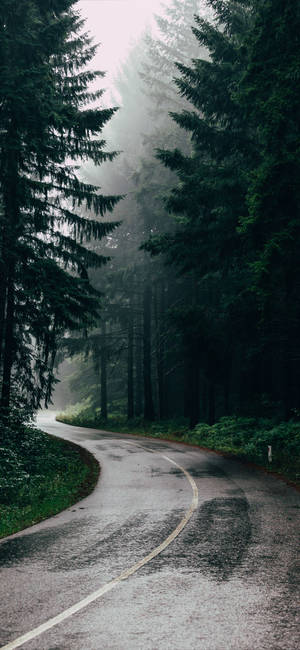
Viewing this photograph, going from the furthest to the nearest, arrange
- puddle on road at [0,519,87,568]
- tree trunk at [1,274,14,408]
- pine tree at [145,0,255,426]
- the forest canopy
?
pine tree at [145,0,255,426] → tree trunk at [1,274,14,408] → the forest canopy → puddle on road at [0,519,87,568]

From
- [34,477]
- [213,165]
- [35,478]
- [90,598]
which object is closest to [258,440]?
[35,478]

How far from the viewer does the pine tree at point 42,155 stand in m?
14.3

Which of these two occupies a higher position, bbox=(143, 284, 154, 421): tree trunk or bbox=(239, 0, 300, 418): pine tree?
bbox=(239, 0, 300, 418): pine tree

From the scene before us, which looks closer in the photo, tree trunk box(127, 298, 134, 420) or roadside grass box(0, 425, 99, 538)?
roadside grass box(0, 425, 99, 538)

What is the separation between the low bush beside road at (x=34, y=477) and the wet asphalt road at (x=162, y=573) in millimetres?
603

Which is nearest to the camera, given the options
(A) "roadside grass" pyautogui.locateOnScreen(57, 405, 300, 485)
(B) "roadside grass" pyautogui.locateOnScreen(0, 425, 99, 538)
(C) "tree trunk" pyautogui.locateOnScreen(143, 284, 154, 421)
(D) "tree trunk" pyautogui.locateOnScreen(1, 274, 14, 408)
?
(B) "roadside grass" pyautogui.locateOnScreen(0, 425, 99, 538)

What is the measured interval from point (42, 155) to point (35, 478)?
1035 centimetres

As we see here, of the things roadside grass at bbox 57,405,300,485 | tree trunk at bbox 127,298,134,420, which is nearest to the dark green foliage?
roadside grass at bbox 57,405,300,485

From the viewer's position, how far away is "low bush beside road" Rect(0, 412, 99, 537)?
10.1 m

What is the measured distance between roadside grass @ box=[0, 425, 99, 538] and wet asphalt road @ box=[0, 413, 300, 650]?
22.3 inches

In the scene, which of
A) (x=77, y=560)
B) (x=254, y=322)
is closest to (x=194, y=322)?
(x=254, y=322)

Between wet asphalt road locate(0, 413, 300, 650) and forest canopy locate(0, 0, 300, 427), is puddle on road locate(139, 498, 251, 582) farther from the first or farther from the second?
forest canopy locate(0, 0, 300, 427)

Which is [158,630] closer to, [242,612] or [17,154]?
[242,612]

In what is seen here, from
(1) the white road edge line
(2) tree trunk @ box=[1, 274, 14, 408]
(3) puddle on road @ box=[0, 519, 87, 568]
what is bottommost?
(3) puddle on road @ box=[0, 519, 87, 568]
